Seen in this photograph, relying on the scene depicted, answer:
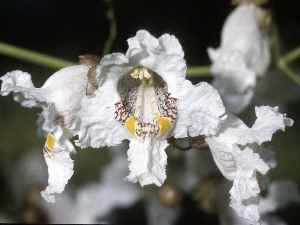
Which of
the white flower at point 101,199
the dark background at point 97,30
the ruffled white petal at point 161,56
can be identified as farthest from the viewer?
the dark background at point 97,30

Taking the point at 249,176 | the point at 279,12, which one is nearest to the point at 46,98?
the point at 249,176

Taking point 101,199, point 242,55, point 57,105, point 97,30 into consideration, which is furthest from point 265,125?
point 97,30

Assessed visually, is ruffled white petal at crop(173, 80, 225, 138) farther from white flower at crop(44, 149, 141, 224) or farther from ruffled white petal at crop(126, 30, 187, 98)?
white flower at crop(44, 149, 141, 224)

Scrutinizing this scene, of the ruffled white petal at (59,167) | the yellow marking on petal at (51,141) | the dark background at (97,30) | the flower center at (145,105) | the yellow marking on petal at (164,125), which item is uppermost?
the dark background at (97,30)

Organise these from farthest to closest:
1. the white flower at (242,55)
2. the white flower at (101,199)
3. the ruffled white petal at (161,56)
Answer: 1. the white flower at (101,199)
2. the white flower at (242,55)
3. the ruffled white petal at (161,56)

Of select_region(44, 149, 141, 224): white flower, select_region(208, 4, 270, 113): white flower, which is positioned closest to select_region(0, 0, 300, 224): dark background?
select_region(44, 149, 141, 224): white flower

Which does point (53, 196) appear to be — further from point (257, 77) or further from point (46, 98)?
point (257, 77)

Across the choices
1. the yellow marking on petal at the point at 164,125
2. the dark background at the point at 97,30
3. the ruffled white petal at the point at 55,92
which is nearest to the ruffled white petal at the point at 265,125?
the yellow marking on petal at the point at 164,125

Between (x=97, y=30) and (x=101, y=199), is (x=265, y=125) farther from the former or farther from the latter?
(x=97, y=30)

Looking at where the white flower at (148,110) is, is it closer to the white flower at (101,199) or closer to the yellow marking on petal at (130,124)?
the yellow marking on petal at (130,124)
